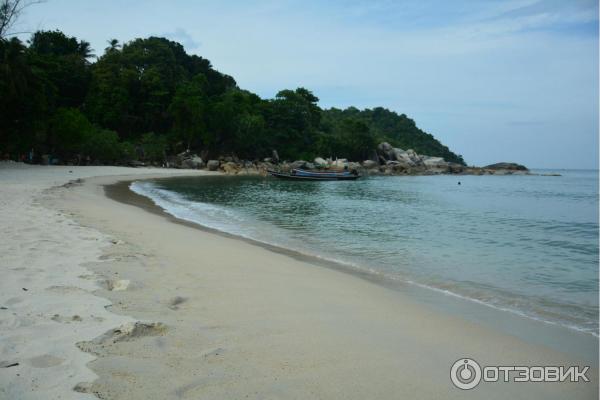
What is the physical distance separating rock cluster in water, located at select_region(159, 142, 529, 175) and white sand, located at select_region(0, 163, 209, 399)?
50.0 m

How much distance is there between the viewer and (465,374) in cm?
330

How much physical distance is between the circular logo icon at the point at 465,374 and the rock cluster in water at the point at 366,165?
53.2m

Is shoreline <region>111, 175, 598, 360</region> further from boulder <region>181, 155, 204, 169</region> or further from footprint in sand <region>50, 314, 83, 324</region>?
boulder <region>181, 155, 204, 169</region>

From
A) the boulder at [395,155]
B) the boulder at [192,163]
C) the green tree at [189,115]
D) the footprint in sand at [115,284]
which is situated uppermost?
the green tree at [189,115]

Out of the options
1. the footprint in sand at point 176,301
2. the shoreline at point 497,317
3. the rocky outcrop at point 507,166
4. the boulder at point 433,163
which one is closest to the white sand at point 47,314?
the footprint in sand at point 176,301

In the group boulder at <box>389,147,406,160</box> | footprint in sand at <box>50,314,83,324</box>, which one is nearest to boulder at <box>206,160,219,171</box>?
boulder at <box>389,147,406,160</box>

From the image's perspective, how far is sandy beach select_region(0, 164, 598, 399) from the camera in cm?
275

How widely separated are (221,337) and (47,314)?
1.56 metres

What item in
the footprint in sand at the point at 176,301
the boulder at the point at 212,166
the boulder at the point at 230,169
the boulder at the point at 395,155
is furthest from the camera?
the boulder at the point at 395,155

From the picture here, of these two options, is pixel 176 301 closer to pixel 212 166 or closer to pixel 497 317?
pixel 497 317

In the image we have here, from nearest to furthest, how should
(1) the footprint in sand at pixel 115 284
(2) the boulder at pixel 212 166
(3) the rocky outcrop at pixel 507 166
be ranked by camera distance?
(1) the footprint in sand at pixel 115 284
(2) the boulder at pixel 212 166
(3) the rocky outcrop at pixel 507 166

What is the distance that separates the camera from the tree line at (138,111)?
3466 cm

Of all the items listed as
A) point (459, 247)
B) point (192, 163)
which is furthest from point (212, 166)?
point (459, 247)

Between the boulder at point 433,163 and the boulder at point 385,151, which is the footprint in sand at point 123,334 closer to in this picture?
the boulder at point 385,151
